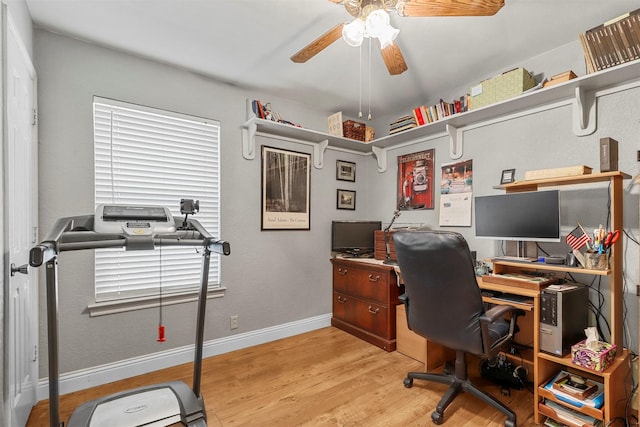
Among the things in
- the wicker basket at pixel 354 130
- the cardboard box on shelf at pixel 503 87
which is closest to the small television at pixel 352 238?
the wicker basket at pixel 354 130

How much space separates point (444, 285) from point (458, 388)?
2.39ft

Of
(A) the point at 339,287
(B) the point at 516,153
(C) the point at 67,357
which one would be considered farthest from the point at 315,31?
(C) the point at 67,357

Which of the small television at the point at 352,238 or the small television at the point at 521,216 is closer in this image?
the small television at the point at 521,216

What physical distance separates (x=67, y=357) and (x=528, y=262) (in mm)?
3176

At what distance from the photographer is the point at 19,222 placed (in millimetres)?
1578

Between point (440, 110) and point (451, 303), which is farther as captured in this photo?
point (440, 110)

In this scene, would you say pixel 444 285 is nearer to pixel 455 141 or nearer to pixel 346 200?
pixel 455 141

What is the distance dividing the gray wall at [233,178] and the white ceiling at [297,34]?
225 mm


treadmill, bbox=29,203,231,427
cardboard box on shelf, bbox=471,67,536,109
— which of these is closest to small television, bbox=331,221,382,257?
cardboard box on shelf, bbox=471,67,536,109

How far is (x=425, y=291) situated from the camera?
69.8 inches

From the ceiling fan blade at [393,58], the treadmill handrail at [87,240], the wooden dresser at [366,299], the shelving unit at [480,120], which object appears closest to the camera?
the treadmill handrail at [87,240]

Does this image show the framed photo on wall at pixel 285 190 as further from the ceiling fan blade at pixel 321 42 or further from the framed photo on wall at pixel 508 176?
the framed photo on wall at pixel 508 176

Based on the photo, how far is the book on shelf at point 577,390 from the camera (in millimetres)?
1581

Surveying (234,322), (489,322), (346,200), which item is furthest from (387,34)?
(234,322)
